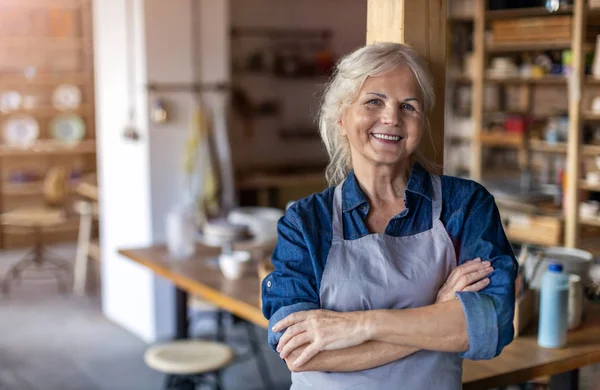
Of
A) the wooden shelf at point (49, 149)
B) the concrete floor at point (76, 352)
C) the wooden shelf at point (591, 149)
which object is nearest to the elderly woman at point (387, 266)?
the concrete floor at point (76, 352)

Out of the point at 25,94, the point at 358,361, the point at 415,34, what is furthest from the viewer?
the point at 25,94

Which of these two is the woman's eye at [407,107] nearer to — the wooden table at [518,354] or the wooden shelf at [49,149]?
the wooden table at [518,354]

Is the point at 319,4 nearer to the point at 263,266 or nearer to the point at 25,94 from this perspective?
the point at 25,94

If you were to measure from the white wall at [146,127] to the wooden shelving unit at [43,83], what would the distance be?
110 inches

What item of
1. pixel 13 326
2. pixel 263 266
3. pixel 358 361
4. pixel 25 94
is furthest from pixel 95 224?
pixel 358 361

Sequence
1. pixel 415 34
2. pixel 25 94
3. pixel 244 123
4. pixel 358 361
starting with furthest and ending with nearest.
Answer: pixel 25 94
pixel 244 123
pixel 415 34
pixel 358 361

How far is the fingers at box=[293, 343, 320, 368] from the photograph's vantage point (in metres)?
1.66

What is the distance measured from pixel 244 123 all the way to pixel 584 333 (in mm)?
5085

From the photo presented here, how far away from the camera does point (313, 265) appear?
A: 5.65ft

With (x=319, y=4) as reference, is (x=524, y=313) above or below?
below

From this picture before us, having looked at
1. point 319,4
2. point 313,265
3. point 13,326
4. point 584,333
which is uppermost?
point 319,4

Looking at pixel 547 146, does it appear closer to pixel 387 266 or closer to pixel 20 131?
pixel 387 266

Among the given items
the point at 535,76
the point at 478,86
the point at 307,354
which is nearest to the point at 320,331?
the point at 307,354

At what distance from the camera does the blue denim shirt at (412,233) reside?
165 centimetres
